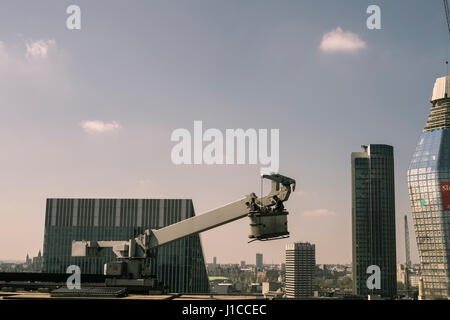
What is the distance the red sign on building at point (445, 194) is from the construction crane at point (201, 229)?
18961 centimetres

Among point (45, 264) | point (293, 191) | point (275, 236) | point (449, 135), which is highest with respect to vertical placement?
point (449, 135)

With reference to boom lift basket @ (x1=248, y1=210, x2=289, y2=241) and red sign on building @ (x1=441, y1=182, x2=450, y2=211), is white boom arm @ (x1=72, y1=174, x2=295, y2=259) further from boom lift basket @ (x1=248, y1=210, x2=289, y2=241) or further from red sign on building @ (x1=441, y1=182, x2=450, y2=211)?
red sign on building @ (x1=441, y1=182, x2=450, y2=211)

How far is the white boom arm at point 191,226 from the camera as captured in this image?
25633 mm

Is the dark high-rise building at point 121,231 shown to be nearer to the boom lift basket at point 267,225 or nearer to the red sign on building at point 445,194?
the boom lift basket at point 267,225

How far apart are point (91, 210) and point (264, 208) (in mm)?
104239

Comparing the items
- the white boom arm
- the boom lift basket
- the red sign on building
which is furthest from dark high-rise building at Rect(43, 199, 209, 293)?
the red sign on building

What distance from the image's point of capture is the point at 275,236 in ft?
82.7

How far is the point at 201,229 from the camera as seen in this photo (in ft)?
94.9

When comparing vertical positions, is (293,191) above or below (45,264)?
above

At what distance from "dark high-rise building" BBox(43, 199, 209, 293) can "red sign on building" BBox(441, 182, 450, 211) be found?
120237mm
